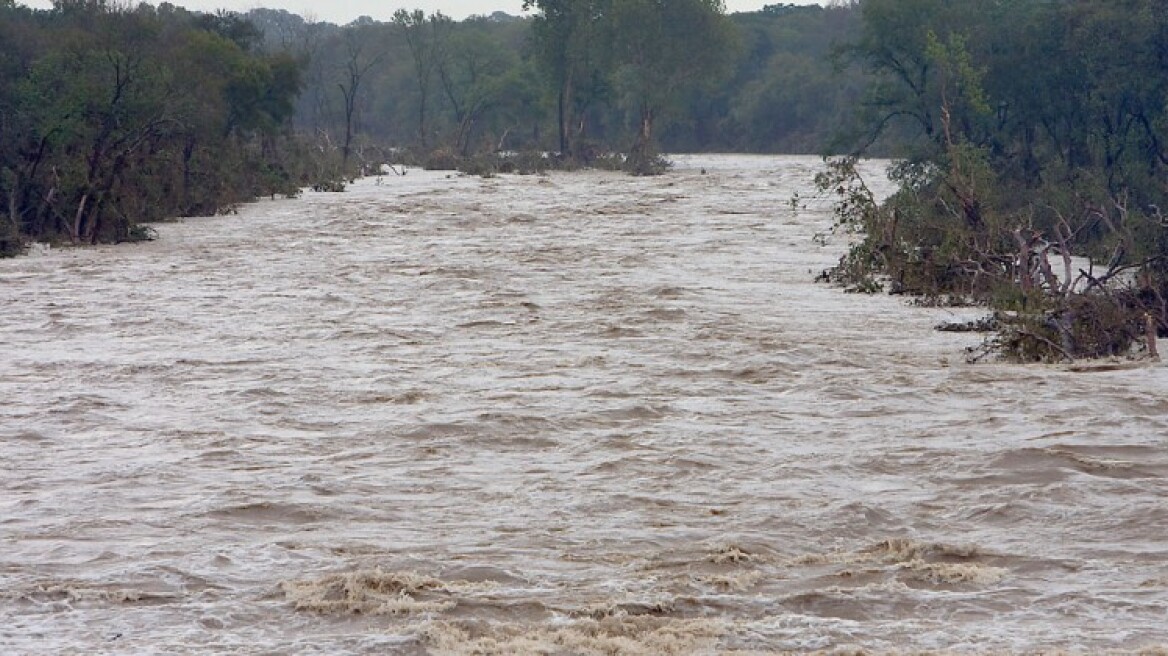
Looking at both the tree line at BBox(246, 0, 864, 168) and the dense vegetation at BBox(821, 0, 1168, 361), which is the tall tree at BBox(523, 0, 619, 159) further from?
the dense vegetation at BBox(821, 0, 1168, 361)

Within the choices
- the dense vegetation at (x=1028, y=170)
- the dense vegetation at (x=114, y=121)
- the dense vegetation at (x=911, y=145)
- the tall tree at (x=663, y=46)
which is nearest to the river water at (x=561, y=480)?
the dense vegetation at (x=1028, y=170)

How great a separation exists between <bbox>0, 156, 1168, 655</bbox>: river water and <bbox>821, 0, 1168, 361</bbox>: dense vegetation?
3.56ft

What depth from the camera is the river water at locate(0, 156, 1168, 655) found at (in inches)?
254

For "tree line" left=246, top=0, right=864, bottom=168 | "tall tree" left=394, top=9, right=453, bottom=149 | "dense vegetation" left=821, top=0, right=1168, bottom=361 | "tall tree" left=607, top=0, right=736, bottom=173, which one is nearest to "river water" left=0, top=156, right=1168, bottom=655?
"dense vegetation" left=821, top=0, right=1168, bottom=361

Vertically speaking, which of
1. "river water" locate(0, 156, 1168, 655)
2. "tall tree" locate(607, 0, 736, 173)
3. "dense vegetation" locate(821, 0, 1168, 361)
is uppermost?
"tall tree" locate(607, 0, 736, 173)

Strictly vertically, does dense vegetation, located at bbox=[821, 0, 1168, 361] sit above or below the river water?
above

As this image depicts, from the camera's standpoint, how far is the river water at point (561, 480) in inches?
254

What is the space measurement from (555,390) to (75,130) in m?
15.9

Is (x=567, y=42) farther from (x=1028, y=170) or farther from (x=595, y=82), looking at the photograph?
(x=1028, y=170)

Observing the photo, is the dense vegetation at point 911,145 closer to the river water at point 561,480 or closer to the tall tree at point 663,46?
the tall tree at point 663,46

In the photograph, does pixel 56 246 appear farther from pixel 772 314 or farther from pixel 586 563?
pixel 586 563

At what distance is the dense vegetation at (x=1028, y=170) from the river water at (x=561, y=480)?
1086 mm

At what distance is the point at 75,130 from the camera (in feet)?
82.8

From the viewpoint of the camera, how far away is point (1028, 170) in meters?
34.2
